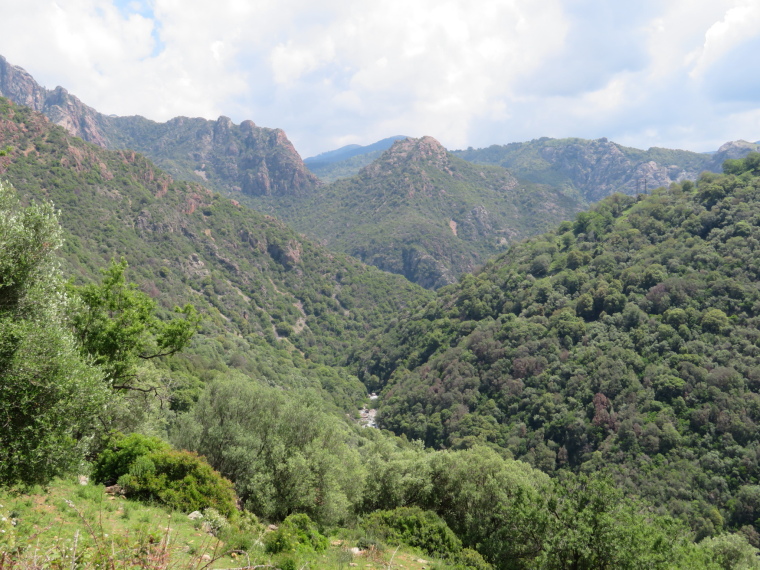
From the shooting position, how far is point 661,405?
203 ft

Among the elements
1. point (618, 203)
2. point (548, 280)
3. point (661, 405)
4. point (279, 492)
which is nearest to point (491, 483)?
point (279, 492)

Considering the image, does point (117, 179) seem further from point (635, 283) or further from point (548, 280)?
point (635, 283)

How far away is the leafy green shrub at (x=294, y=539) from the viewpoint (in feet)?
42.7

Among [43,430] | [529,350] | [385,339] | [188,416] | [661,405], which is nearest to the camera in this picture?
[43,430]

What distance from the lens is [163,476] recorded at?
16406 mm

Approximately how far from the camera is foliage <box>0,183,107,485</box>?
34.1 ft

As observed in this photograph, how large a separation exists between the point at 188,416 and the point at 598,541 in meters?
22.6

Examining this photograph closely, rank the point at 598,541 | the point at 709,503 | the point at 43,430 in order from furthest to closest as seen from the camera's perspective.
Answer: the point at 709,503, the point at 598,541, the point at 43,430

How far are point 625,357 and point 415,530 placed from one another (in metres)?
65.2

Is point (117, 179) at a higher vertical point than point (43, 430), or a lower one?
higher

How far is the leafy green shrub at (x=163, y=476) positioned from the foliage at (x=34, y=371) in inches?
177

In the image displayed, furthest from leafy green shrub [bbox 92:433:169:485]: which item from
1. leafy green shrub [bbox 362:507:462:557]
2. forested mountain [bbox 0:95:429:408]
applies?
forested mountain [bbox 0:95:429:408]

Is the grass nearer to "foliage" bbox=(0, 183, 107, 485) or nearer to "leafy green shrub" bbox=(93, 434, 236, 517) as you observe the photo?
"leafy green shrub" bbox=(93, 434, 236, 517)

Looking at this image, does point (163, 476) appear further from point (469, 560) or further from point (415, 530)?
point (469, 560)
